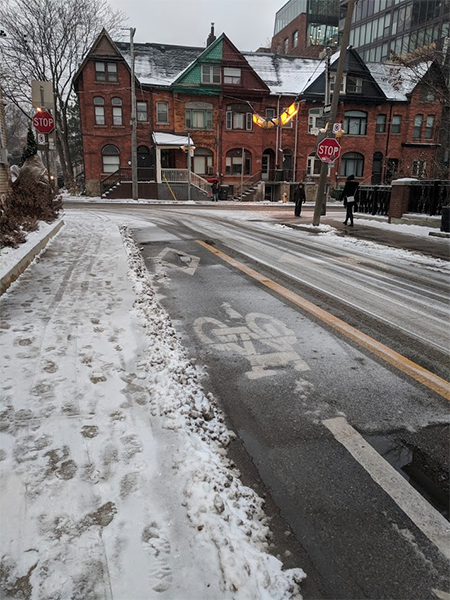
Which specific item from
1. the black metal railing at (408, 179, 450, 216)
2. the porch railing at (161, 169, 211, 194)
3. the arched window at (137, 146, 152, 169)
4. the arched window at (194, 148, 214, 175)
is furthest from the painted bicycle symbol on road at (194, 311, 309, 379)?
the arched window at (194, 148, 214, 175)

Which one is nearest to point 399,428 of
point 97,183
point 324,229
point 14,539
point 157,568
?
point 157,568

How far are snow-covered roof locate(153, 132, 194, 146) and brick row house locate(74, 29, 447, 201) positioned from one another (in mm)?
86

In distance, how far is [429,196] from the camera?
655 inches

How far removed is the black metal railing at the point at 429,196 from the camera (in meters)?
16.0

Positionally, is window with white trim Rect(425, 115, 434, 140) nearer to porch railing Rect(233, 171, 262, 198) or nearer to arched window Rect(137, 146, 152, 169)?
porch railing Rect(233, 171, 262, 198)

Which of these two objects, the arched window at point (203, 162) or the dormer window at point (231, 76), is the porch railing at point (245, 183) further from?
the dormer window at point (231, 76)

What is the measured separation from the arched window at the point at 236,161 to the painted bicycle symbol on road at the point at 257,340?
121 feet

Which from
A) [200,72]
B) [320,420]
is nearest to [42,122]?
[320,420]

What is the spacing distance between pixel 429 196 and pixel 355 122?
29429 millimetres

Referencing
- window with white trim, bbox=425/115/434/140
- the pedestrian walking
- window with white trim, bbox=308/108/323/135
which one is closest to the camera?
the pedestrian walking

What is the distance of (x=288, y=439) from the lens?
3.17 m

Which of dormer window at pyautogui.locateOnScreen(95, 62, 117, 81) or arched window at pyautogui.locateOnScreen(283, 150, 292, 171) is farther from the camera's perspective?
arched window at pyautogui.locateOnScreen(283, 150, 292, 171)

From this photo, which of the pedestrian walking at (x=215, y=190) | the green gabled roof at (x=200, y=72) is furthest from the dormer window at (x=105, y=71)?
the pedestrian walking at (x=215, y=190)

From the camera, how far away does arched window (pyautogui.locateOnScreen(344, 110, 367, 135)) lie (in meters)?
42.2
